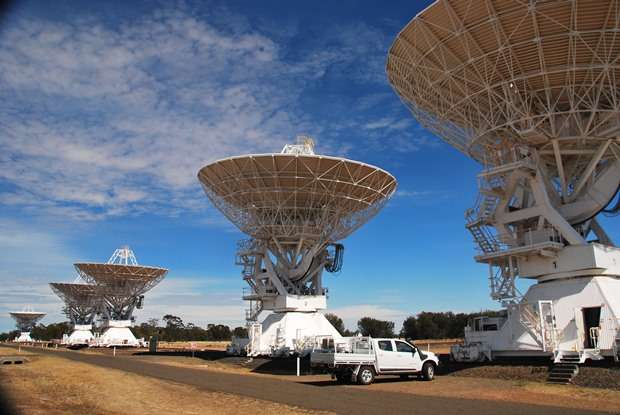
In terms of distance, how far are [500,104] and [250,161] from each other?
16022mm

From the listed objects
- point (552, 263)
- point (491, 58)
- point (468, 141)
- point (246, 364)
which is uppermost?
point (491, 58)

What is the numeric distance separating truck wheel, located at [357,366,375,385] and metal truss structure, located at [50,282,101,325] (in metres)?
68.3

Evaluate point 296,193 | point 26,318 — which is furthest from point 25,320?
point 296,193

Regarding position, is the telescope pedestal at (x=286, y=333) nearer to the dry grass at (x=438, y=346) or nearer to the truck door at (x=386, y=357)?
the dry grass at (x=438, y=346)

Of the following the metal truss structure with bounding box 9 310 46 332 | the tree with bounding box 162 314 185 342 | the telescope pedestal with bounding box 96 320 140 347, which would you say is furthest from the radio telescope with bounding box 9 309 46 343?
the telescope pedestal with bounding box 96 320 140 347

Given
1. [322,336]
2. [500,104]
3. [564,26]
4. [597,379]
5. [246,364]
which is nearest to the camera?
[597,379]

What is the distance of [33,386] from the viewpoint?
16.6 meters

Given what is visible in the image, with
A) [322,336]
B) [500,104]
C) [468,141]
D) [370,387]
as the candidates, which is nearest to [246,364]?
[322,336]

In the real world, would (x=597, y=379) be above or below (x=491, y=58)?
below

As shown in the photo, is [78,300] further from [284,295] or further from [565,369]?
[565,369]

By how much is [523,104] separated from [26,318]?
12028 cm

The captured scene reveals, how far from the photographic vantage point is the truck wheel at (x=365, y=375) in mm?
19391

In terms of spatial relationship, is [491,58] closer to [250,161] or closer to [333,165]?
[333,165]

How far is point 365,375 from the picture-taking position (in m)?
19.5
